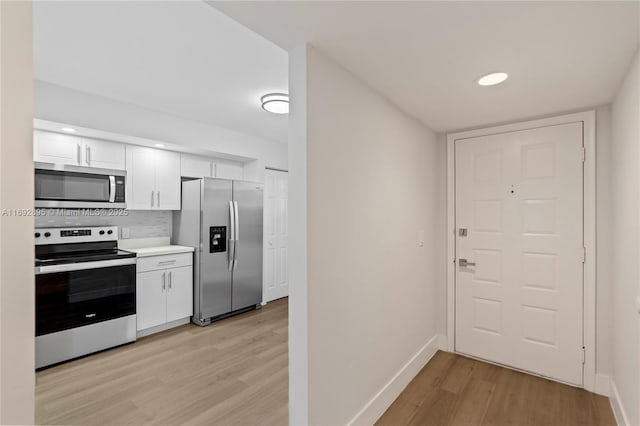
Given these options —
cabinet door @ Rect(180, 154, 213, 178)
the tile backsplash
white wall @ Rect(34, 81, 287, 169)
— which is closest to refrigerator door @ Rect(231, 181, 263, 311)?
cabinet door @ Rect(180, 154, 213, 178)

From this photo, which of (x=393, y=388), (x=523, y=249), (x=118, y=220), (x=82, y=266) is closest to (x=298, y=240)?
(x=393, y=388)

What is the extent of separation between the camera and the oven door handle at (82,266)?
2.76m

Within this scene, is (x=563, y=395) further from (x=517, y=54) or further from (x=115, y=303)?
(x=115, y=303)

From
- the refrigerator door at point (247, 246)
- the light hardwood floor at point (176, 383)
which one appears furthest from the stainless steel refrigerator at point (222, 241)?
the light hardwood floor at point (176, 383)

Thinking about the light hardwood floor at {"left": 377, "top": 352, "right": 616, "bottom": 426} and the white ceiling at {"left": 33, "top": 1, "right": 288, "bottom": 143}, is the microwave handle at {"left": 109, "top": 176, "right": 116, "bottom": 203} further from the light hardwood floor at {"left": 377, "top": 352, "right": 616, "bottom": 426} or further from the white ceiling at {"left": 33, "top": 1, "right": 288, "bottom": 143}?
the light hardwood floor at {"left": 377, "top": 352, "right": 616, "bottom": 426}

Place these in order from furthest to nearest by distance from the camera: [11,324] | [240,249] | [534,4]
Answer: [240,249] → [534,4] → [11,324]

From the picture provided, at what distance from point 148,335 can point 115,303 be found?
0.58m

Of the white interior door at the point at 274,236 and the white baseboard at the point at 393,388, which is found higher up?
the white interior door at the point at 274,236

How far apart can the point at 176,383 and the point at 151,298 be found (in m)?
1.31

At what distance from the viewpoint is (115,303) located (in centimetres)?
322

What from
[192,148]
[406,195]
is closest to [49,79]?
[192,148]

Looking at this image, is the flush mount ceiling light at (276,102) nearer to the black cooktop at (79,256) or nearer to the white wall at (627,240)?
the black cooktop at (79,256)

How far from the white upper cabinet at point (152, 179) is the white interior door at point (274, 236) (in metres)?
1.39

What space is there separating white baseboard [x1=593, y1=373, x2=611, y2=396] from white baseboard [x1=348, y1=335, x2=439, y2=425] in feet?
4.04
